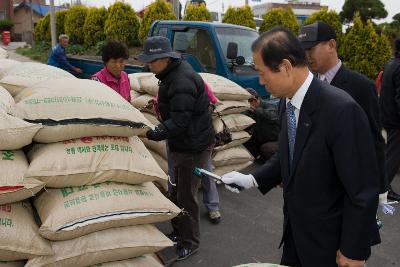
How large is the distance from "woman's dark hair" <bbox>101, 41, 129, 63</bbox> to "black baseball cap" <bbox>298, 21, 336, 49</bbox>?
1543mm

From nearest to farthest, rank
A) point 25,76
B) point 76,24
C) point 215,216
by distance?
point 25,76, point 215,216, point 76,24

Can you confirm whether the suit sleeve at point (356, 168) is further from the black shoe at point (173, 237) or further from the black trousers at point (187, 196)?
the black shoe at point (173, 237)

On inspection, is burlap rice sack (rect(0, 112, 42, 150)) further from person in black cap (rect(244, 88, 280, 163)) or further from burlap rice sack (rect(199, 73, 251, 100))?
person in black cap (rect(244, 88, 280, 163))

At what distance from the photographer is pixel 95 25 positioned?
15.8 metres

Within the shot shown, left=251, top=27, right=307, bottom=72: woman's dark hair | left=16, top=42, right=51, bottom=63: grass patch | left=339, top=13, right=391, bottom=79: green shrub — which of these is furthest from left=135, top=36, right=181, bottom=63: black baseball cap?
left=16, top=42, right=51, bottom=63: grass patch

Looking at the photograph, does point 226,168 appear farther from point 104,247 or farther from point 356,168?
point 356,168

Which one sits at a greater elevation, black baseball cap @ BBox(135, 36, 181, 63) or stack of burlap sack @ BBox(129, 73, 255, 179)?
black baseball cap @ BBox(135, 36, 181, 63)

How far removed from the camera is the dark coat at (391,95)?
466 cm

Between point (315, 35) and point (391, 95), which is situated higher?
point (315, 35)

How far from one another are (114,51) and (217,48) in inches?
109

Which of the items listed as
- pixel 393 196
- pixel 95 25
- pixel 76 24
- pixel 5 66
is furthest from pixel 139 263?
pixel 76 24

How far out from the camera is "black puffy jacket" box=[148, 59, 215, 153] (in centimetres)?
311

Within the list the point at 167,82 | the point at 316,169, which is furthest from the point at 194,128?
the point at 316,169

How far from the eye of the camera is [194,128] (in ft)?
11.0
